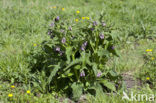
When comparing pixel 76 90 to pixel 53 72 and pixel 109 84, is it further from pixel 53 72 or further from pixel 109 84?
pixel 109 84

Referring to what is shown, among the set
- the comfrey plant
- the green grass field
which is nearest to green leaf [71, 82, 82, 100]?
the comfrey plant

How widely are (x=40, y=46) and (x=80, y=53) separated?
3.56 feet

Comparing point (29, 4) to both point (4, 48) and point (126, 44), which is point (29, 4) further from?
point (126, 44)

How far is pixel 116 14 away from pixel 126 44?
1.56 meters

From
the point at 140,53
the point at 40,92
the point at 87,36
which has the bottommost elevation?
the point at 40,92

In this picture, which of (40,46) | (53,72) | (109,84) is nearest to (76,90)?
(53,72)

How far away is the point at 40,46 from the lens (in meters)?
3.79

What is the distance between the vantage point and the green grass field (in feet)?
10.1

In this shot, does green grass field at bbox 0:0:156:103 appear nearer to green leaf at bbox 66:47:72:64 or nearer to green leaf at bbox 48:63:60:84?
green leaf at bbox 48:63:60:84

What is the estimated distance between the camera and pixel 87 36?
9.90ft

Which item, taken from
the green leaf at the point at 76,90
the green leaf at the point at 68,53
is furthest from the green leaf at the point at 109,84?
the green leaf at the point at 68,53

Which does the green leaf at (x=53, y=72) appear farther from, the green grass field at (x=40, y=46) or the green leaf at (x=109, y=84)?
the green leaf at (x=109, y=84)

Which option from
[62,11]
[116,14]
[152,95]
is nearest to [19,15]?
[62,11]

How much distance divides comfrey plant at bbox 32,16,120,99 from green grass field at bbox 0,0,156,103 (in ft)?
0.42
